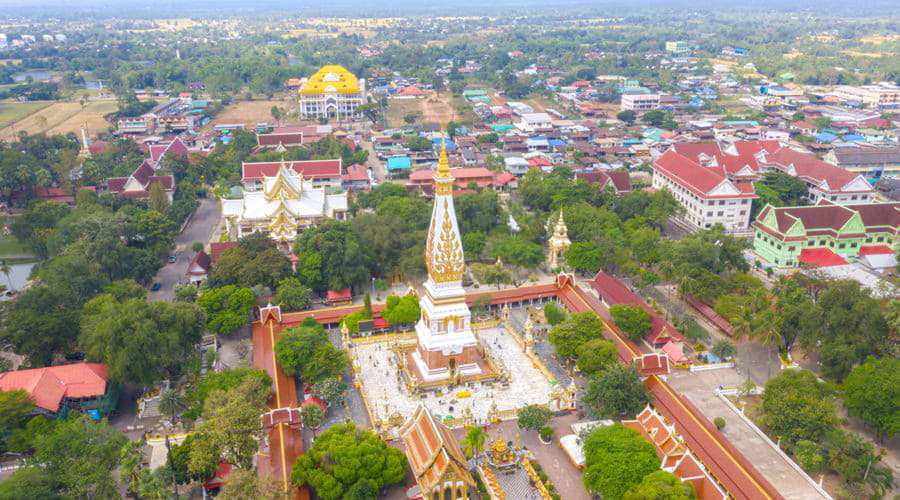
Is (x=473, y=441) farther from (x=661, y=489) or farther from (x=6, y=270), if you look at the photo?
(x=6, y=270)

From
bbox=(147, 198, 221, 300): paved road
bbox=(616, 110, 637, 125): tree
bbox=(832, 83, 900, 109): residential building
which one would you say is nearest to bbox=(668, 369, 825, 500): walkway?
bbox=(147, 198, 221, 300): paved road

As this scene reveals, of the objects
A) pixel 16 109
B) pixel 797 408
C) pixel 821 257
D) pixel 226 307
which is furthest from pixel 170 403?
pixel 16 109

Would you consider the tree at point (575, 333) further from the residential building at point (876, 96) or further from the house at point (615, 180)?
the residential building at point (876, 96)

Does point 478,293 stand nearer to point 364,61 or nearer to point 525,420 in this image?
point 525,420

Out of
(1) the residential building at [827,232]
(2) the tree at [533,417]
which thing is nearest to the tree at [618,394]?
(2) the tree at [533,417]

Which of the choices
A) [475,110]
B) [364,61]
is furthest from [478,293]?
[364,61]
